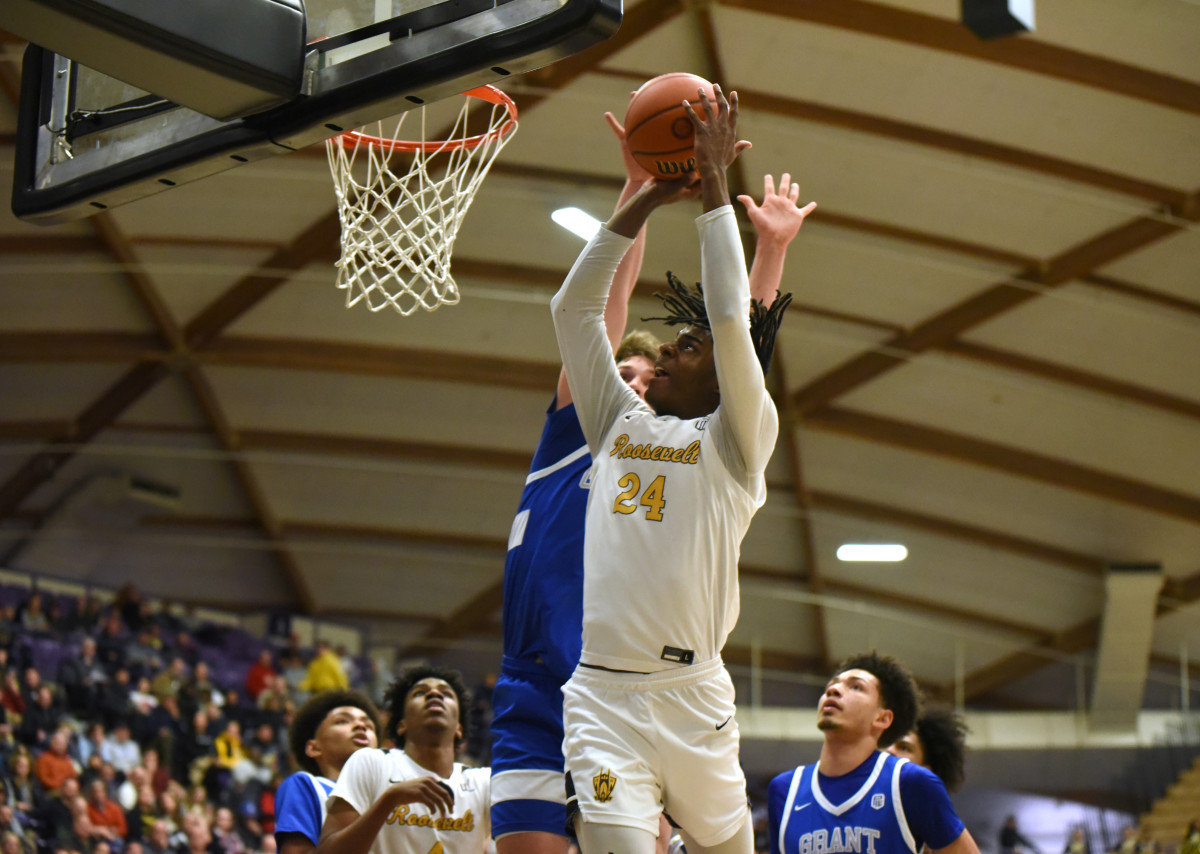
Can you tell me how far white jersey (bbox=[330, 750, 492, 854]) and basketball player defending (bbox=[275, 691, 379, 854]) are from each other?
0.23 metres

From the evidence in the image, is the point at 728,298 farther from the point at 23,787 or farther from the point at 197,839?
the point at 197,839

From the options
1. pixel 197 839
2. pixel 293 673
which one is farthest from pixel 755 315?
pixel 293 673

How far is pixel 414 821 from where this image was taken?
15.1 feet

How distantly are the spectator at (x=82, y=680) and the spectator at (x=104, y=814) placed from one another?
1828 millimetres

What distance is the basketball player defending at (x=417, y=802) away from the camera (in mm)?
4273

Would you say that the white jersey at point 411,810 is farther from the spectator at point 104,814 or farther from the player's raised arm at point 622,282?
the spectator at point 104,814

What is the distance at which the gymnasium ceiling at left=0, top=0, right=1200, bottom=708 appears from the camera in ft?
37.6

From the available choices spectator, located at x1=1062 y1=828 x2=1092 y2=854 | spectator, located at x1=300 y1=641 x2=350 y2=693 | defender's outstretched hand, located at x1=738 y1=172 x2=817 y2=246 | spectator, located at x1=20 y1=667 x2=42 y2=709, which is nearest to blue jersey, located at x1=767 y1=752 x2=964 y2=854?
defender's outstretched hand, located at x1=738 y1=172 x2=817 y2=246

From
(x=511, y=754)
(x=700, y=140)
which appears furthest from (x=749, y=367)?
(x=511, y=754)

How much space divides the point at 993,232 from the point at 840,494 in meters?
5.22

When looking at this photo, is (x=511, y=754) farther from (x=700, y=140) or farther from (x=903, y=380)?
(x=903, y=380)

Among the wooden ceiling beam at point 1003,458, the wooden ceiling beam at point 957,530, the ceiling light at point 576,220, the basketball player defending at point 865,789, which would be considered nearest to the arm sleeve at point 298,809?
the basketball player defending at point 865,789

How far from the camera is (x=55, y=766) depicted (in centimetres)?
1161

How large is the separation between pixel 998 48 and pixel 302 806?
27.5 ft
